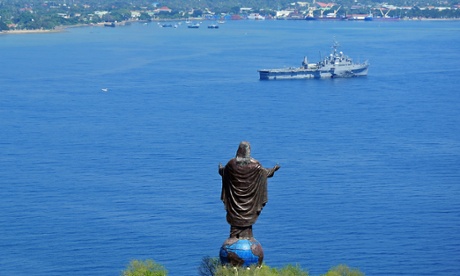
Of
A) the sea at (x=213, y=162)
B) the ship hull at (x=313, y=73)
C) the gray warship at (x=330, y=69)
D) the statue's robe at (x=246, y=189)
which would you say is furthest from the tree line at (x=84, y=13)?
the statue's robe at (x=246, y=189)

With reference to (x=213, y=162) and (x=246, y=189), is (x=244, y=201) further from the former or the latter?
(x=213, y=162)

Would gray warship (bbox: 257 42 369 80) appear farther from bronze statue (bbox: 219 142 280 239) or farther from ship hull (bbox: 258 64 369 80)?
bronze statue (bbox: 219 142 280 239)

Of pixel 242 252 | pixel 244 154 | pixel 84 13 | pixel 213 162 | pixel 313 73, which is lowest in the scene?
pixel 84 13

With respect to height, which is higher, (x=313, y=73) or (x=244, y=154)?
(x=244, y=154)

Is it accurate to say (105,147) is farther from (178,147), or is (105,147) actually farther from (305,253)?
(305,253)

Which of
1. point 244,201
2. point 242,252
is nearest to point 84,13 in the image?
point 244,201

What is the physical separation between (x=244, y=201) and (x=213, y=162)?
32254mm

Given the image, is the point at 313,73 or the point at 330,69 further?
the point at 330,69

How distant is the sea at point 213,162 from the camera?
32.7 metres

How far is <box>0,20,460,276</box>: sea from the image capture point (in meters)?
32.7

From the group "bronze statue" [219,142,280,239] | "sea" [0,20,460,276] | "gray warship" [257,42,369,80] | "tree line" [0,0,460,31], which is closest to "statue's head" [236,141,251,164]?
"bronze statue" [219,142,280,239]

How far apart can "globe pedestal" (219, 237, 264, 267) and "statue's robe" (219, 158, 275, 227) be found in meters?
0.20

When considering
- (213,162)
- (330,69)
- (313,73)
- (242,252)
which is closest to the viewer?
(242,252)

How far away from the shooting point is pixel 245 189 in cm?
1235
